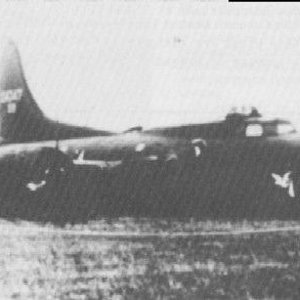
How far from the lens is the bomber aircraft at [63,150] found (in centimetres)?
124

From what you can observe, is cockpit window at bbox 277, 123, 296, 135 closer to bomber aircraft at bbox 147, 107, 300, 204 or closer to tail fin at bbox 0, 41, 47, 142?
bomber aircraft at bbox 147, 107, 300, 204

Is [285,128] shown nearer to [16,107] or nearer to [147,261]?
[147,261]

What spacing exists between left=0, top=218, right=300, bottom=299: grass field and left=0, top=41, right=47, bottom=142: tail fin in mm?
282

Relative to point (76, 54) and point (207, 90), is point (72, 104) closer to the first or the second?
point (76, 54)

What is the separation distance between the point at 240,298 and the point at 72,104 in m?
0.68

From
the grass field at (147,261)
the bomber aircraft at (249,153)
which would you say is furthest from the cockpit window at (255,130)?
the grass field at (147,261)

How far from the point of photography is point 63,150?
127cm

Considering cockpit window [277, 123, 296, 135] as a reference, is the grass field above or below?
below

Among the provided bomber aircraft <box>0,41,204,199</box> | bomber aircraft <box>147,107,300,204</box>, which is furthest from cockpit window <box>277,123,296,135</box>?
bomber aircraft <box>0,41,204,199</box>

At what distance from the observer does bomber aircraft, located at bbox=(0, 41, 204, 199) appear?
1235 mm

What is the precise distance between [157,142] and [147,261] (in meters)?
0.32

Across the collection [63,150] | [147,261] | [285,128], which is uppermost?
[285,128]

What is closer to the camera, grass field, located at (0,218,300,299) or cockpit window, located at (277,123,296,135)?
grass field, located at (0,218,300,299)

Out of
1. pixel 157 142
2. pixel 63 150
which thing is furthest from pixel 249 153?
pixel 63 150
